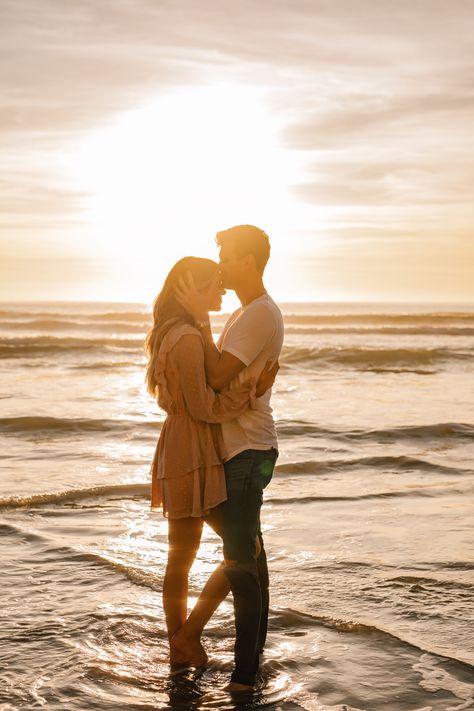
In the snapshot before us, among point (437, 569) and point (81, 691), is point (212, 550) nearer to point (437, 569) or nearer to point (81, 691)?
point (437, 569)

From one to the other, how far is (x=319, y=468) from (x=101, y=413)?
555 centimetres

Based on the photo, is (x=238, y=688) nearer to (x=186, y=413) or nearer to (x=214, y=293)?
(x=186, y=413)

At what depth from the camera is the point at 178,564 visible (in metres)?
4.76

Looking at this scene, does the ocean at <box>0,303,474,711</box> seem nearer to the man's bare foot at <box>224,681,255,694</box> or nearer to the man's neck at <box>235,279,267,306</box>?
the man's bare foot at <box>224,681,255,694</box>

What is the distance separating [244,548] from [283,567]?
2.18m

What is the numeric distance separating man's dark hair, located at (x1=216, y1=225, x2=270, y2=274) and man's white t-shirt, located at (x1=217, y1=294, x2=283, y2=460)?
232 millimetres

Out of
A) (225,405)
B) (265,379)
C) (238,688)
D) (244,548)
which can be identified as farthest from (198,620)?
(265,379)

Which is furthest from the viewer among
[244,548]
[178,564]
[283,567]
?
[283,567]

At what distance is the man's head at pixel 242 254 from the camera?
4.56 meters

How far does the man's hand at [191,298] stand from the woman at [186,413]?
0.03 meters

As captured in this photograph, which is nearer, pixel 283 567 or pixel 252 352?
pixel 252 352

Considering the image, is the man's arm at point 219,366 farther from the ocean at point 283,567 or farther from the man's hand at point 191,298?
the ocean at point 283,567

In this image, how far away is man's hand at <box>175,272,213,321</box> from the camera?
4.56m

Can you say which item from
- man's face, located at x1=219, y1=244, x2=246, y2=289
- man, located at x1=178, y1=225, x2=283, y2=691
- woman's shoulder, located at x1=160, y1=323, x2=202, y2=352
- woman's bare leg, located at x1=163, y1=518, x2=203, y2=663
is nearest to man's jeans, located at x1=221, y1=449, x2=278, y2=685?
man, located at x1=178, y1=225, x2=283, y2=691
